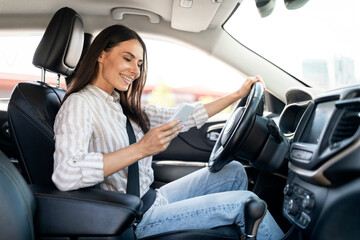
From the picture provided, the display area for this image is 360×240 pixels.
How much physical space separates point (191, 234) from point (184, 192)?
42 cm

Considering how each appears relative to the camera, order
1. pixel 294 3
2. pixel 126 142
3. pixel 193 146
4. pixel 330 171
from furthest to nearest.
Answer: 1. pixel 193 146
2. pixel 126 142
3. pixel 294 3
4. pixel 330 171

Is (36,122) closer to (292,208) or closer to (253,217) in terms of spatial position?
(253,217)

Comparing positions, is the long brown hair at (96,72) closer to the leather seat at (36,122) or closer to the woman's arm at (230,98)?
the leather seat at (36,122)

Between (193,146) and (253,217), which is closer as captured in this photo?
(253,217)

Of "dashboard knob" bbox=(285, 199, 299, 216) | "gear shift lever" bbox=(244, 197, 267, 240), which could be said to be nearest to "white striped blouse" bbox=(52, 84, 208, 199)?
"gear shift lever" bbox=(244, 197, 267, 240)

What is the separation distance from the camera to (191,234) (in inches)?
45.9

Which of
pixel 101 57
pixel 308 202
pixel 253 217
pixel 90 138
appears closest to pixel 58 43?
pixel 101 57

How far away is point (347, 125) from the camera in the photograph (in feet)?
3.26

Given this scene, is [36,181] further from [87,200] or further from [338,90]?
[338,90]

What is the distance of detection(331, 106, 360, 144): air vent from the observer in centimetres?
99

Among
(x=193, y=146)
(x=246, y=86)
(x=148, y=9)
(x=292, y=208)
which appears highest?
(x=148, y=9)

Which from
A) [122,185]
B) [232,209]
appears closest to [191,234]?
[232,209]

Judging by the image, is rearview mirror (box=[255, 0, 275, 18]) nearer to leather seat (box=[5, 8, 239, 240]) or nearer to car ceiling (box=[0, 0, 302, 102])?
car ceiling (box=[0, 0, 302, 102])

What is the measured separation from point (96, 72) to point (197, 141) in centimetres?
95
